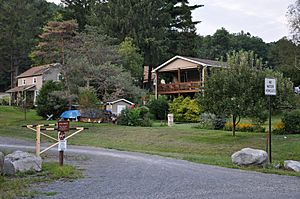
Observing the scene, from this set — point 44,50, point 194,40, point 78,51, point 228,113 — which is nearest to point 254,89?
point 228,113

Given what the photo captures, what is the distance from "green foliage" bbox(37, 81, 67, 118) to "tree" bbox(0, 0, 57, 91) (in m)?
31.9

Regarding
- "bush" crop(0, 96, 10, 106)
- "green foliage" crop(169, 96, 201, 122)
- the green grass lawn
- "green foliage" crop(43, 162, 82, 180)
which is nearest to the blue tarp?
the green grass lawn

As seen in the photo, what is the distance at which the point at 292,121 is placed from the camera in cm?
2173

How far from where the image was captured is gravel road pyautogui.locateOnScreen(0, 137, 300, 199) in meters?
8.25

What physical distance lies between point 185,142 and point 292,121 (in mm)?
5681

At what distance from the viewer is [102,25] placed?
155ft

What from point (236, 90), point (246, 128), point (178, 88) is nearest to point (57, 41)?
point (178, 88)

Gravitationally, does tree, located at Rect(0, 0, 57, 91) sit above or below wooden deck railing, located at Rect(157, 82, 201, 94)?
above

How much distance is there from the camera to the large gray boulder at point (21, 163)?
1079cm

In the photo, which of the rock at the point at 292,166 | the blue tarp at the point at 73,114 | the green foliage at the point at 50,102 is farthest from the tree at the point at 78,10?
the rock at the point at 292,166

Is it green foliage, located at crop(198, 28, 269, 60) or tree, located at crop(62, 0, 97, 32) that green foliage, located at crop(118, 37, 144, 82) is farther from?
green foliage, located at crop(198, 28, 269, 60)

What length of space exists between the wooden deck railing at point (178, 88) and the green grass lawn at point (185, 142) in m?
14.4

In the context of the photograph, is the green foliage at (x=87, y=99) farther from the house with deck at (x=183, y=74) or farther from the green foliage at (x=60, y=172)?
the green foliage at (x=60, y=172)

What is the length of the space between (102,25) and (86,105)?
58.1 ft
